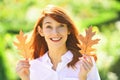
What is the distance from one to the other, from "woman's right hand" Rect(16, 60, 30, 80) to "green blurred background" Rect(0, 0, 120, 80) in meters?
2.80

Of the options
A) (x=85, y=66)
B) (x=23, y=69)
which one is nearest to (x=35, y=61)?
(x=23, y=69)

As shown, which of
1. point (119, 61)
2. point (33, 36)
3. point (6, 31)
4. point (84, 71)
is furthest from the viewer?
point (6, 31)

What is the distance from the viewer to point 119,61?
582 cm

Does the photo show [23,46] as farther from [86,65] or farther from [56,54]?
[86,65]

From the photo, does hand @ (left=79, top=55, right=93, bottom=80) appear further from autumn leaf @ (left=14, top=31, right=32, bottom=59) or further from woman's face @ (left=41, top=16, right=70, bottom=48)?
autumn leaf @ (left=14, top=31, right=32, bottom=59)

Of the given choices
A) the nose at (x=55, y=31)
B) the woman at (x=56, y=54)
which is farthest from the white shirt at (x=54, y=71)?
the nose at (x=55, y=31)

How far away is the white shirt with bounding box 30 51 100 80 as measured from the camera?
2.89m

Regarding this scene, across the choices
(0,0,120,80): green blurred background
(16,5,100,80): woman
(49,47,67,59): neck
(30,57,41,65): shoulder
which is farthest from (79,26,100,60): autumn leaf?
(0,0,120,80): green blurred background

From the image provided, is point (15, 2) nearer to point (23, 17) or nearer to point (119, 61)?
point (23, 17)

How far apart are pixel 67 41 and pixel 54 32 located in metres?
0.14

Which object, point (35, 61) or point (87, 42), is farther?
point (35, 61)

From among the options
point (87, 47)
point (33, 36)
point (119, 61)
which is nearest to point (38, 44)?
point (33, 36)

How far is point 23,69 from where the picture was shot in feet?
9.55

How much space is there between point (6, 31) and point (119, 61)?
1.32 meters
